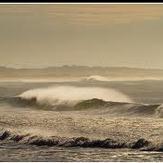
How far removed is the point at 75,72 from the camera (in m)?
6.41

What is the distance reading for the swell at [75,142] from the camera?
625 cm

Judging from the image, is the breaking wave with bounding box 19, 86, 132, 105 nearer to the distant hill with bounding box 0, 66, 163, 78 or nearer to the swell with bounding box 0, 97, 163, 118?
the swell with bounding box 0, 97, 163, 118

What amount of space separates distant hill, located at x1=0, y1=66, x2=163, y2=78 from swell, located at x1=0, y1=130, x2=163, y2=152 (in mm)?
533

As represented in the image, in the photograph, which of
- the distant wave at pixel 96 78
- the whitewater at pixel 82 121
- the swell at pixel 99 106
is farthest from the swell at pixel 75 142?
the distant wave at pixel 96 78

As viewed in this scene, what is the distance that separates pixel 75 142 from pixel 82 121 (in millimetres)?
238

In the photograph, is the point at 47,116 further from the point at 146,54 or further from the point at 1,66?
the point at 146,54

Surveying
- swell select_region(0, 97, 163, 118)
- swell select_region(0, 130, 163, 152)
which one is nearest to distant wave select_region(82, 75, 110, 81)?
swell select_region(0, 97, 163, 118)

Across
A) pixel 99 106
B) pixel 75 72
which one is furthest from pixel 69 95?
pixel 75 72

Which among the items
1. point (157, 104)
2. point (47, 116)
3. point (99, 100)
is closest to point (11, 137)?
point (47, 116)

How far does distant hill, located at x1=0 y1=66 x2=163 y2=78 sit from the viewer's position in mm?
6367

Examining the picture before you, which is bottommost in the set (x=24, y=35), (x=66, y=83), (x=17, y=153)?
(x=17, y=153)

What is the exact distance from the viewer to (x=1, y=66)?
6.46m

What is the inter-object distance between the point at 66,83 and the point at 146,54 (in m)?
0.72

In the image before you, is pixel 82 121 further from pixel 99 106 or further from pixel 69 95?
pixel 69 95
